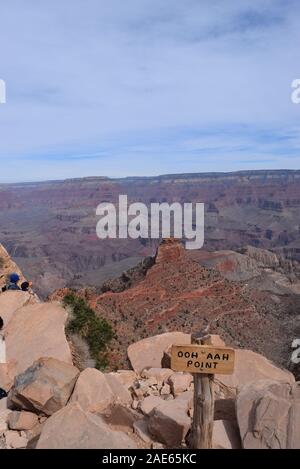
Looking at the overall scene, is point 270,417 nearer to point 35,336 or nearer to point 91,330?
point 35,336

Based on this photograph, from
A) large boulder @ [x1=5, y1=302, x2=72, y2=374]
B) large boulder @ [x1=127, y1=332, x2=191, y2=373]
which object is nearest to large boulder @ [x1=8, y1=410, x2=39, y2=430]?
large boulder @ [x1=5, y1=302, x2=72, y2=374]

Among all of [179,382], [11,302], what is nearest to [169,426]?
[179,382]

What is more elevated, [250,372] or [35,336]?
[35,336]

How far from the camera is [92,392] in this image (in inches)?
344

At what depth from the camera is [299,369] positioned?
28.1 metres

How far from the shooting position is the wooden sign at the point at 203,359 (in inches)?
263

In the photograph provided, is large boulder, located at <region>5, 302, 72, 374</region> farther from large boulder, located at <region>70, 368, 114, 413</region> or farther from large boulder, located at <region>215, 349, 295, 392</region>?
large boulder, located at <region>215, 349, 295, 392</region>

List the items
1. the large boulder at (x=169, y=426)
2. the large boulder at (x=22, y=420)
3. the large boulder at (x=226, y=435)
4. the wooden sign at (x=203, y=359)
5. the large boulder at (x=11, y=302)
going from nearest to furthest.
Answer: the wooden sign at (x=203, y=359) < the large boulder at (x=226, y=435) < the large boulder at (x=169, y=426) < the large boulder at (x=22, y=420) < the large boulder at (x=11, y=302)

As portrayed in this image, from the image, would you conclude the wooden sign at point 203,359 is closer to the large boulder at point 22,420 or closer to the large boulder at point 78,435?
the large boulder at point 78,435

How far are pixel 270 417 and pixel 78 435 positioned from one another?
295cm

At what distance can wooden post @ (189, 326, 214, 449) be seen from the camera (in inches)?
270

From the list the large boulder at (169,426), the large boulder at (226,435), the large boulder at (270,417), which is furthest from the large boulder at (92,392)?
the large boulder at (270,417)

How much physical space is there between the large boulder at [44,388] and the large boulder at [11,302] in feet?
15.0
